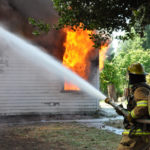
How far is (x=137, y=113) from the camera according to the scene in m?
3.79

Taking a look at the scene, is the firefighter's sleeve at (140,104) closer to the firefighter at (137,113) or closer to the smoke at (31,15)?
the firefighter at (137,113)

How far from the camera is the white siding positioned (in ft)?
42.9

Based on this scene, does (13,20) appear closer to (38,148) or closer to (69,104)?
(69,104)

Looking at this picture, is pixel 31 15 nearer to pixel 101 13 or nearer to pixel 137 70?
pixel 101 13

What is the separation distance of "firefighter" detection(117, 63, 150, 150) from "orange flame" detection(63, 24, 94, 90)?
9.19m

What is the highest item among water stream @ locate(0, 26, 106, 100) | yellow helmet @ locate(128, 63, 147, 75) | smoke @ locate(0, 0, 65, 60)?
smoke @ locate(0, 0, 65, 60)

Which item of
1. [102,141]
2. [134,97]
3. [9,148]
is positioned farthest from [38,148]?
[134,97]

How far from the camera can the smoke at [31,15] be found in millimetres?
13000

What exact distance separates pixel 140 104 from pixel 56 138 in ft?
15.9

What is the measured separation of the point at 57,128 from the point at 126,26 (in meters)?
4.53

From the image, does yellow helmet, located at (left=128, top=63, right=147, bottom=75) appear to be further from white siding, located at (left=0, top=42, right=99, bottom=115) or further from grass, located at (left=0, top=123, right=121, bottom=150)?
white siding, located at (left=0, top=42, right=99, bottom=115)

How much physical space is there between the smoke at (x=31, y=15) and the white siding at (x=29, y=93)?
45.2 inches

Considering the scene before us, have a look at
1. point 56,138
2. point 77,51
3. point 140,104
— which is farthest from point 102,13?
point 77,51

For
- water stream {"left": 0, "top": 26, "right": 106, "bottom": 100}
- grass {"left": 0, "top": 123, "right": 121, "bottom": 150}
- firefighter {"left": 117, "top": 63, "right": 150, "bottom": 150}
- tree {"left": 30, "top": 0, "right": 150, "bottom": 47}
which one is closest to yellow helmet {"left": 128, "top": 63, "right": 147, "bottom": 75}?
firefighter {"left": 117, "top": 63, "right": 150, "bottom": 150}
